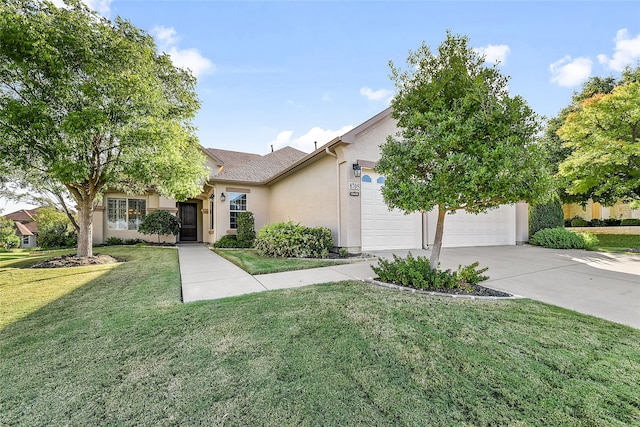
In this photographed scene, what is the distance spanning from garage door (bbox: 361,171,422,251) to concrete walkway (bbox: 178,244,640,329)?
5.56ft

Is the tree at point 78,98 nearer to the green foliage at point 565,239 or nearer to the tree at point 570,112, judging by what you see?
the green foliage at point 565,239

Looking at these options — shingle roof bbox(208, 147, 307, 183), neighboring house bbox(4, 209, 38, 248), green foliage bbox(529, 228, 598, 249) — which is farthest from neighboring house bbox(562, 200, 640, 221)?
neighboring house bbox(4, 209, 38, 248)

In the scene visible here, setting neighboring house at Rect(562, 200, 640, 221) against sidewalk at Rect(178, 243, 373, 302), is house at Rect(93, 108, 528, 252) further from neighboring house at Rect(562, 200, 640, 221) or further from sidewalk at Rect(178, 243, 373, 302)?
neighboring house at Rect(562, 200, 640, 221)

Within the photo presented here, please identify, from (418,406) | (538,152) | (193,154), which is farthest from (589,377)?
(193,154)

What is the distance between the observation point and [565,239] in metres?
9.62

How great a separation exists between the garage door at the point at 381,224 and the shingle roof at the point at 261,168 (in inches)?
219

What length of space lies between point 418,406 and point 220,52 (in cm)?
991

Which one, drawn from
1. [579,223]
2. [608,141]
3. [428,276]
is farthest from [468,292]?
[579,223]

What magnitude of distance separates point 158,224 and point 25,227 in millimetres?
26631

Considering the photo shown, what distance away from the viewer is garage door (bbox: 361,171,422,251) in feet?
28.2

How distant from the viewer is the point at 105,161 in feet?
27.6

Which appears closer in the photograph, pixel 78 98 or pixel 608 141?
pixel 78 98

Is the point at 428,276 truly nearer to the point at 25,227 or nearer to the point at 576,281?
the point at 576,281

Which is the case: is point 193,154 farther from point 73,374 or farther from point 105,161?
point 73,374
